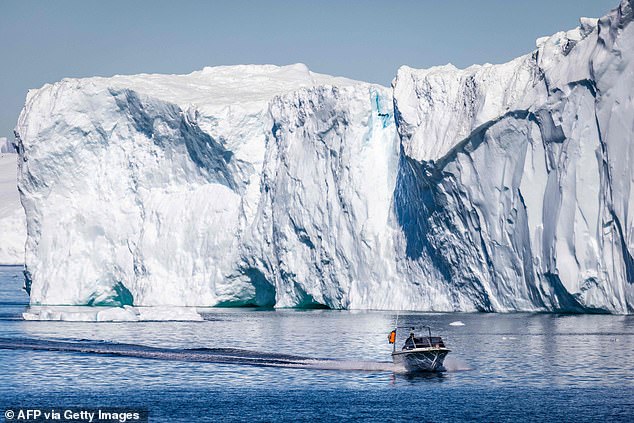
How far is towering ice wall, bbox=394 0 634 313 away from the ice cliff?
0.08m

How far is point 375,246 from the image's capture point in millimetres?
49062

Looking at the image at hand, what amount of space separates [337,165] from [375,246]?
4.51 metres

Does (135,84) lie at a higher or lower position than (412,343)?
higher

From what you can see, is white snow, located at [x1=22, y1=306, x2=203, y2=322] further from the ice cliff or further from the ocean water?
the ice cliff

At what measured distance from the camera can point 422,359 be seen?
29922 millimetres

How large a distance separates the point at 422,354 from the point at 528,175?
1425 cm

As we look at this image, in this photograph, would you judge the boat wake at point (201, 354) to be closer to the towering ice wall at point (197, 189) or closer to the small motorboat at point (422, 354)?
the small motorboat at point (422, 354)

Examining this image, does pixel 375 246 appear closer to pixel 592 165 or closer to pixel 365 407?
pixel 592 165

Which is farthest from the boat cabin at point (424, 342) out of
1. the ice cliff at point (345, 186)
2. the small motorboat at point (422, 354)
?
the ice cliff at point (345, 186)

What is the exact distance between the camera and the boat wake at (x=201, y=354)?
3134 cm

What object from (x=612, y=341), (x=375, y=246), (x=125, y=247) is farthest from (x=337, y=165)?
(x=612, y=341)

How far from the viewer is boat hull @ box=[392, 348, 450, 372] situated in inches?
1166

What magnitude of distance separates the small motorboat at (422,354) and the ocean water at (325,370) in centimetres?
40

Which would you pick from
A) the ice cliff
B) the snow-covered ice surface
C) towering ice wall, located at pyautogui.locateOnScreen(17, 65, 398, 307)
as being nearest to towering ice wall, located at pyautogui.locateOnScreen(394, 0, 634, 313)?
the ice cliff
